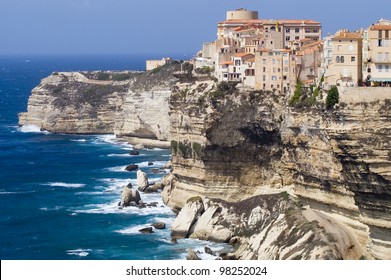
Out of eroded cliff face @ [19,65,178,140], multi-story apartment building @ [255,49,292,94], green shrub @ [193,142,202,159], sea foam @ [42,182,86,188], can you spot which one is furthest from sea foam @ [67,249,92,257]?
eroded cliff face @ [19,65,178,140]

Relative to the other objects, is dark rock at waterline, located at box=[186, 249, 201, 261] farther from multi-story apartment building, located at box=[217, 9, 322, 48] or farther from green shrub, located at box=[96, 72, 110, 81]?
green shrub, located at box=[96, 72, 110, 81]

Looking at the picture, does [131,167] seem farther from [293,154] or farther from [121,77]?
[121,77]

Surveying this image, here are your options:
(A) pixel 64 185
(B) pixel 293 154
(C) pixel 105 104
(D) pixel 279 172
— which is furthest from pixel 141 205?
(C) pixel 105 104

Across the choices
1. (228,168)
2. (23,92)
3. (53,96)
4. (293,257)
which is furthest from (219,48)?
(23,92)

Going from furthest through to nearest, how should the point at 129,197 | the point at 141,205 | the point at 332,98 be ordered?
the point at 129,197
the point at 141,205
the point at 332,98

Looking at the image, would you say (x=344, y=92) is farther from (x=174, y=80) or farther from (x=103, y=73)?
(x=103, y=73)

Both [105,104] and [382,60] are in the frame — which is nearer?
[382,60]

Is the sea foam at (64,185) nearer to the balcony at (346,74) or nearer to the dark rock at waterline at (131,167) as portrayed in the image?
the dark rock at waterline at (131,167)
